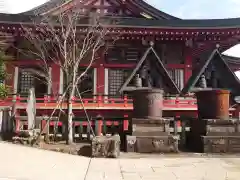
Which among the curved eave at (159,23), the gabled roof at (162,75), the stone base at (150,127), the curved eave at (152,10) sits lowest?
the stone base at (150,127)

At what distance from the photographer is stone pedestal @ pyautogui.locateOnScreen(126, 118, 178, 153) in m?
7.56

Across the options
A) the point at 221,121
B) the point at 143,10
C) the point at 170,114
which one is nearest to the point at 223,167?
the point at 221,121

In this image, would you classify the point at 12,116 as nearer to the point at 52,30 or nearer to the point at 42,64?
the point at 52,30

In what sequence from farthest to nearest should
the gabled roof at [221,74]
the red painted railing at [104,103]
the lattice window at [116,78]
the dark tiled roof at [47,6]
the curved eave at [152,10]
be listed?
1. the curved eave at [152,10]
2. the dark tiled roof at [47,6]
3. the lattice window at [116,78]
4. the red painted railing at [104,103]
5. the gabled roof at [221,74]

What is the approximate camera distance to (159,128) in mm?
7789

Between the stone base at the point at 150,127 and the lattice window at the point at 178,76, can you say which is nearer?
the stone base at the point at 150,127

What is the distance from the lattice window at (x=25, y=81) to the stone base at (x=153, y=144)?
1067cm

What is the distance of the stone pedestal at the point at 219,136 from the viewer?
7.57 metres

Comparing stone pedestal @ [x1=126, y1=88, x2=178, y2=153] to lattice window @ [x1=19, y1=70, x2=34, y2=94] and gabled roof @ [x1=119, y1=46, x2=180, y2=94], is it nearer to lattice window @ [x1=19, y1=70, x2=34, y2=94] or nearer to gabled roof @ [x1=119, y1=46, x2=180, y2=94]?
gabled roof @ [x1=119, y1=46, x2=180, y2=94]

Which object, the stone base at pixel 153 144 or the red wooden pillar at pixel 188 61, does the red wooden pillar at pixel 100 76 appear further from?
the stone base at pixel 153 144

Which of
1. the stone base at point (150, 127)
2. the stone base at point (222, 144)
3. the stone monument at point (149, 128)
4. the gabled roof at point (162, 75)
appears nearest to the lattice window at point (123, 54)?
the gabled roof at point (162, 75)

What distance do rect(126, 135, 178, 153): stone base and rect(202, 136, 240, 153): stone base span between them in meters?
1.00

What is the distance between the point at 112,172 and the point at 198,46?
1363 cm

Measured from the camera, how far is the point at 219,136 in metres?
7.61
